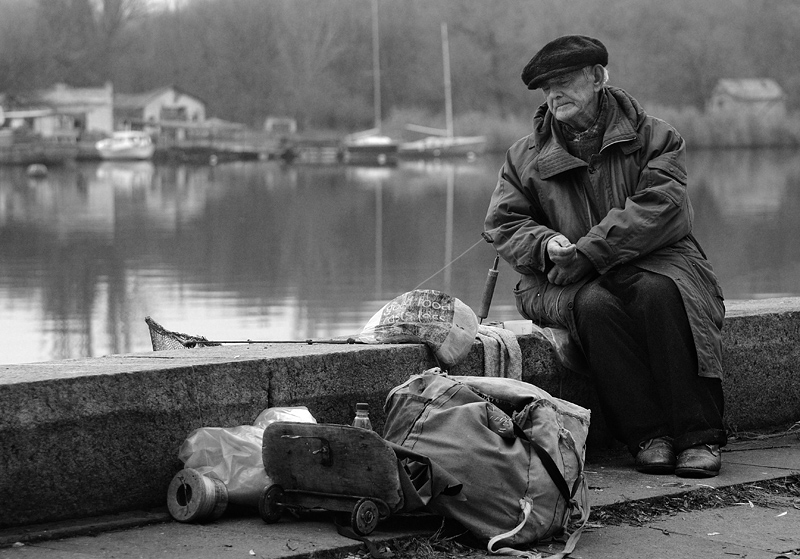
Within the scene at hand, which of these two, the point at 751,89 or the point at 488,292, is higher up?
the point at 751,89

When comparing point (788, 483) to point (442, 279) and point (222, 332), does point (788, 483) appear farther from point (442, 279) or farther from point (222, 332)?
point (442, 279)

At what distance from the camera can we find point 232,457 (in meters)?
3.74

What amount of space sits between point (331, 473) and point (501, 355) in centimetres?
121

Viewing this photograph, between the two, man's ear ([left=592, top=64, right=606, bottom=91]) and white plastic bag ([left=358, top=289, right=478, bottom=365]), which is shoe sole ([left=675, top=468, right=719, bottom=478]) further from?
man's ear ([left=592, top=64, right=606, bottom=91])

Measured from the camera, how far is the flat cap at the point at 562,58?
4.68m

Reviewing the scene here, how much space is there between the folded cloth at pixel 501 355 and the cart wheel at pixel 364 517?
1.14 metres

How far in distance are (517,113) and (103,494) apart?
103 meters

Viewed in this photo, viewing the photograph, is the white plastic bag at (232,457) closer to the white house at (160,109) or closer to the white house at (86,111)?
the white house at (86,111)

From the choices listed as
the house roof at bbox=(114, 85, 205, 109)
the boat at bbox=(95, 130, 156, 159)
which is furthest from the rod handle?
the house roof at bbox=(114, 85, 205, 109)

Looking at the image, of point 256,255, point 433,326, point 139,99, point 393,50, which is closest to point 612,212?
A: point 433,326

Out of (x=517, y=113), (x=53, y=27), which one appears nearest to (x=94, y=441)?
(x=517, y=113)

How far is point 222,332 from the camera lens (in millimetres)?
12820

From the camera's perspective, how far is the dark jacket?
179 inches

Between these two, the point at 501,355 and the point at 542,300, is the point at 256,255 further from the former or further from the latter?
the point at 501,355
